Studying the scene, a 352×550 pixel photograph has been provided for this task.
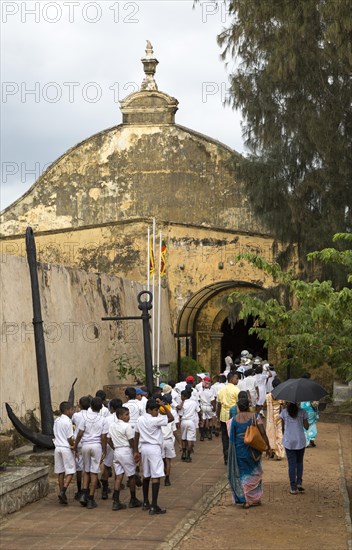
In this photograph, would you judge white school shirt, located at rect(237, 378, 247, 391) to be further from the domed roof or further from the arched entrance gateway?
the domed roof

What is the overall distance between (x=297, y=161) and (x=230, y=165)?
2267 millimetres

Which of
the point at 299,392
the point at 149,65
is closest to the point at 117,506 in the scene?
the point at 299,392

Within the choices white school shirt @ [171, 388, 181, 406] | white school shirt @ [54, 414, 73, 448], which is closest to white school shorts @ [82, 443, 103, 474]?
white school shirt @ [54, 414, 73, 448]

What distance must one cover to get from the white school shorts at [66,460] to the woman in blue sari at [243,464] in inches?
75.8

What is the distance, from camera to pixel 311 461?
17.1m

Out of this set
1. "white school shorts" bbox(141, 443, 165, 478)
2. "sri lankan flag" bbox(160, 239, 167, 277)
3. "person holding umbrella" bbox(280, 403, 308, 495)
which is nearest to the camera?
"white school shorts" bbox(141, 443, 165, 478)

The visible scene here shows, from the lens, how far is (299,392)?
12727 mm

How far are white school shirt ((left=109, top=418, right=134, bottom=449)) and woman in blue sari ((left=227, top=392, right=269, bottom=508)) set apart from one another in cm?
138

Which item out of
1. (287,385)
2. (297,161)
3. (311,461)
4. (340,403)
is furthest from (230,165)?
(287,385)

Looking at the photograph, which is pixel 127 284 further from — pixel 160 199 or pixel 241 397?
pixel 241 397

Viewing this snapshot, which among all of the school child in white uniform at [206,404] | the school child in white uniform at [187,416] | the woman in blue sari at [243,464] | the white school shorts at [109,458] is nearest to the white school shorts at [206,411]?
the school child in white uniform at [206,404]

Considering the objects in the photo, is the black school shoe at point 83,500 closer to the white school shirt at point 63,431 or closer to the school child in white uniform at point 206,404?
the white school shirt at point 63,431

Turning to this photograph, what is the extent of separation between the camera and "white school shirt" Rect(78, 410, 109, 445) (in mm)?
11789

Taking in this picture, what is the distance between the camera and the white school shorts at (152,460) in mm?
11234
